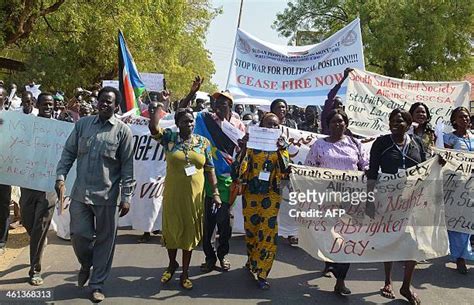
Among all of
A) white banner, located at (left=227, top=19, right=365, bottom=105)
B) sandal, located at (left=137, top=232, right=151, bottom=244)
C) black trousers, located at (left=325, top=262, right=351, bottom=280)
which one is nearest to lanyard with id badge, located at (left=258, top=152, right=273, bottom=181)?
black trousers, located at (left=325, top=262, right=351, bottom=280)

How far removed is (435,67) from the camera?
23.7 metres

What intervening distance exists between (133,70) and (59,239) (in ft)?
9.06

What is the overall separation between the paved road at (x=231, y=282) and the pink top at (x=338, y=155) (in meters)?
1.23

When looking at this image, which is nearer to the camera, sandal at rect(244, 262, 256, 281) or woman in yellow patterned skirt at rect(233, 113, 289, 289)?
woman in yellow patterned skirt at rect(233, 113, 289, 289)

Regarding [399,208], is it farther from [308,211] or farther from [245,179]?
[245,179]

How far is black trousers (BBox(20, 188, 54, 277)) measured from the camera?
481cm

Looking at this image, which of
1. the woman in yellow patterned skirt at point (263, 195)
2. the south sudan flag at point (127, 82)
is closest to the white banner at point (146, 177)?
the south sudan flag at point (127, 82)

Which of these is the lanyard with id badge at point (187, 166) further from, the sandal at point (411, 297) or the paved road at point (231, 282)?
the sandal at point (411, 297)

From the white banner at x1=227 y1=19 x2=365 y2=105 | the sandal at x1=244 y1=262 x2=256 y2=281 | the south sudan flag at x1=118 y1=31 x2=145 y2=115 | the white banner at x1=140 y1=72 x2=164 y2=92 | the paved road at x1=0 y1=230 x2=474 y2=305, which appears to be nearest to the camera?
the paved road at x1=0 y1=230 x2=474 y2=305

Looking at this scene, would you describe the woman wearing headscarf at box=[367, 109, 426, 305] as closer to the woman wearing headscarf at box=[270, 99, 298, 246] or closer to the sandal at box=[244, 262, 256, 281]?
the sandal at box=[244, 262, 256, 281]

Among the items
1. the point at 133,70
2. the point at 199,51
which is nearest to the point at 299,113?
the point at 133,70

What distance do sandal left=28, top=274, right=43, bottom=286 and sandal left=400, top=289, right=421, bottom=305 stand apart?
3.43 m

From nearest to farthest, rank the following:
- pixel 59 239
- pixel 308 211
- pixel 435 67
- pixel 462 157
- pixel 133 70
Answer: pixel 308 211 → pixel 462 157 → pixel 59 239 → pixel 133 70 → pixel 435 67

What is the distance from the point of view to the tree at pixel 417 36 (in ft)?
74.2
